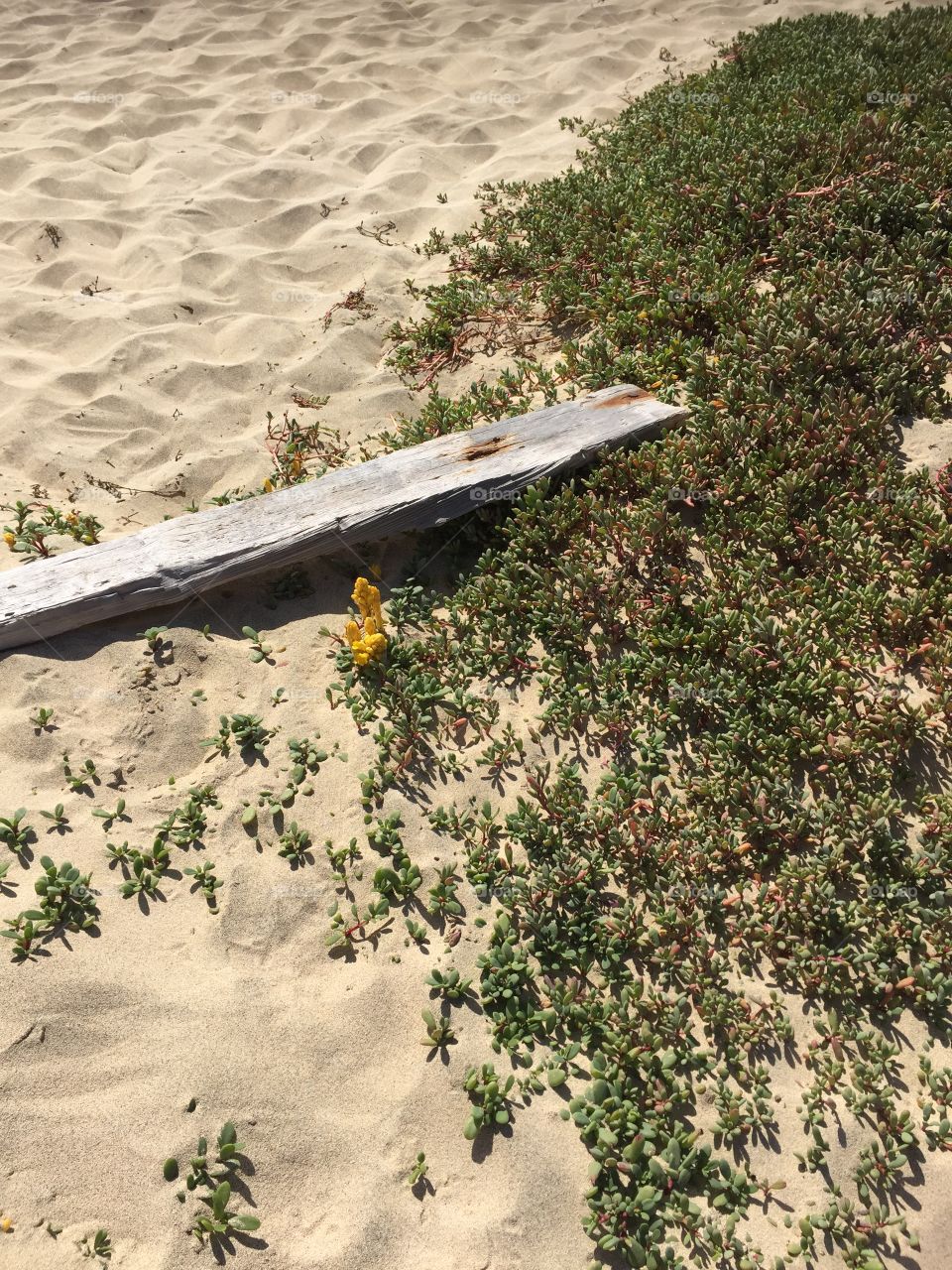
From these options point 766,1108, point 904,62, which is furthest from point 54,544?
point 904,62

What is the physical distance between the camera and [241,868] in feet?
13.2

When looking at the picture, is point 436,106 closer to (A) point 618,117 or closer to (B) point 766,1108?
(A) point 618,117

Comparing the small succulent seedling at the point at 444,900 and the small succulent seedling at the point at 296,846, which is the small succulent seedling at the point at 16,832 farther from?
the small succulent seedling at the point at 444,900

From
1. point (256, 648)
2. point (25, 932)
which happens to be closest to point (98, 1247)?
point (25, 932)

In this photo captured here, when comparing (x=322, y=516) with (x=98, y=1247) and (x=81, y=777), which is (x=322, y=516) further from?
(x=98, y=1247)

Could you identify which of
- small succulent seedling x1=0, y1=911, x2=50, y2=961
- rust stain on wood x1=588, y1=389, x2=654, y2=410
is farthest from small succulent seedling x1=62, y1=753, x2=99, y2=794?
rust stain on wood x1=588, y1=389, x2=654, y2=410

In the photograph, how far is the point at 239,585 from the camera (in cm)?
523

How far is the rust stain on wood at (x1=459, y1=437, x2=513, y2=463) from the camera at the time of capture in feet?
17.8

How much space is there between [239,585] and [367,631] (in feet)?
3.20

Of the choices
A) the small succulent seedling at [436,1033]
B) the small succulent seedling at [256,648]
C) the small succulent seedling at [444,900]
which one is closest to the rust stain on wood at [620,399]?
the small succulent seedling at [256,648]

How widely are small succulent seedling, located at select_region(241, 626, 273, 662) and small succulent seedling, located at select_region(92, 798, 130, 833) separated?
1.08 m

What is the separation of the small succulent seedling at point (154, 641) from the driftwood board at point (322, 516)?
157 mm

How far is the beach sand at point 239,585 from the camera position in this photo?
10.3ft

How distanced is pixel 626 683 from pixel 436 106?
8.72 m
